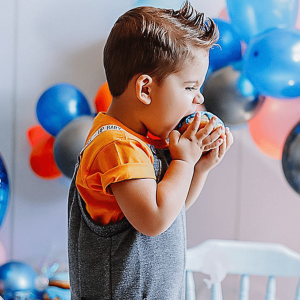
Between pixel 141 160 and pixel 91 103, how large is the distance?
1.44 meters

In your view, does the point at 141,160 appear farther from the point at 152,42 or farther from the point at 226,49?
the point at 226,49

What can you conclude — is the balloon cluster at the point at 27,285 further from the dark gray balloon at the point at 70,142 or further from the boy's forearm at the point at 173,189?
the boy's forearm at the point at 173,189

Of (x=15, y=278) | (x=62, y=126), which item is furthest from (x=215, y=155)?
(x=15, y=278)

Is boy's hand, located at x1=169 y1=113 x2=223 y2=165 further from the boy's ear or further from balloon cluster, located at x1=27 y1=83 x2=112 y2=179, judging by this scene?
balloon cluster, located at x1=27 y1=83 x2=112 y2=179

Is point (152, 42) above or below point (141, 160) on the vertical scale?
above

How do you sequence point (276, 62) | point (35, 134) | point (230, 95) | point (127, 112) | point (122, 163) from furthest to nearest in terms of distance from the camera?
point (35, 134), point (230, 95), point (276, 62), point (127, 112), point (122, 163)

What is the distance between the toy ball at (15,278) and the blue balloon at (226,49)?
99 cm

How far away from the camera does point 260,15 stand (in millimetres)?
1757

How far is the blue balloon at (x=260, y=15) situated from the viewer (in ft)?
5.70

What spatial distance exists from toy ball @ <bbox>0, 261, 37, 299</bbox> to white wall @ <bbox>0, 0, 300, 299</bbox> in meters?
0.39

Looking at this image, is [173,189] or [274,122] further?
[274,122]

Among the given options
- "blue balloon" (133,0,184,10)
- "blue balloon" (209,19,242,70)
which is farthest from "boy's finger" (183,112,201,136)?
"blue balloon" (133,0,184,10)

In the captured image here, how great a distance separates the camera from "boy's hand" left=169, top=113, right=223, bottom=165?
1028mm

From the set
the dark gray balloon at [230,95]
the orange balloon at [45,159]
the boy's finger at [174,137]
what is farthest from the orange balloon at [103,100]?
the boy's finger at [174,137]
